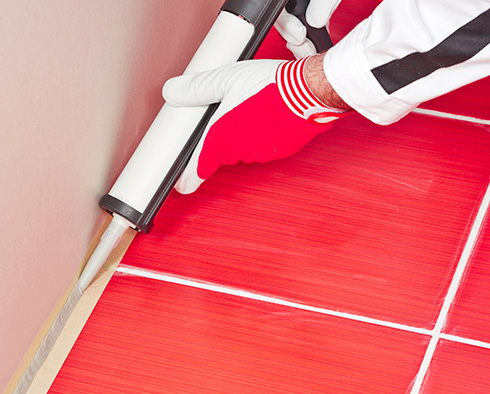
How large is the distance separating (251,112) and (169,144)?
186mm

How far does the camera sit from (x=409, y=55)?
908 mm

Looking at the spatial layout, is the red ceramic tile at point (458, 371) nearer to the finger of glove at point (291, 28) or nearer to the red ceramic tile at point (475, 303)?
the red ceramic tile at point (475, 303)

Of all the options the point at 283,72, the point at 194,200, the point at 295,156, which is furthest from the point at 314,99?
the point at 194,200

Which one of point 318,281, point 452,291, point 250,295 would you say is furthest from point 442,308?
point 250,295

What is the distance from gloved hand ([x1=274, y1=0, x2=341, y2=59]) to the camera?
51.8 inches

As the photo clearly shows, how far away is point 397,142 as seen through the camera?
1.29 meters

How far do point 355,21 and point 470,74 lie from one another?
700mm

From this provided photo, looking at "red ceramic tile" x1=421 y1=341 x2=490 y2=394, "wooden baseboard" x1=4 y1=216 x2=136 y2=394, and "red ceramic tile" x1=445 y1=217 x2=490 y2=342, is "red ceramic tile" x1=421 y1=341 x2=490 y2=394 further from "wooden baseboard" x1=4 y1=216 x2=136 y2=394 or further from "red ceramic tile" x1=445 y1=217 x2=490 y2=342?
"wooden baseboard" x1=4 y1=216 x2=136 y2=394

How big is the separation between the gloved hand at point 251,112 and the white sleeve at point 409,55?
0.36 feet

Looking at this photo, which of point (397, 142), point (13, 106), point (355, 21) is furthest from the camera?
point (355, 21)

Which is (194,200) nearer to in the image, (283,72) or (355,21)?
(283,72)

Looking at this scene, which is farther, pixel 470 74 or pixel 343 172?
pixel 343 172

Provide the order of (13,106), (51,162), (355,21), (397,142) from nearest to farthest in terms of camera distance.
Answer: (13,106), (51,162), (397,142), (355,21)

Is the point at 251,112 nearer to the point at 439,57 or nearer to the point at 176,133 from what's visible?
the point at 176,133
